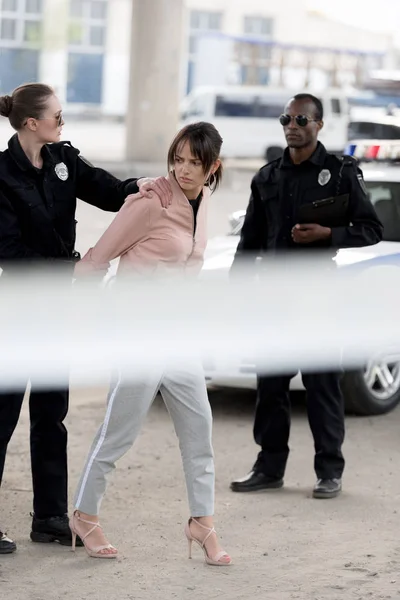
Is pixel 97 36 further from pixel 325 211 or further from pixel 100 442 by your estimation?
pixel 100 442

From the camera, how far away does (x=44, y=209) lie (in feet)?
16.2

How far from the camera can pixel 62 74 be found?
57.4 m

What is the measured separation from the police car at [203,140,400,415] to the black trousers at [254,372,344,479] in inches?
53.0

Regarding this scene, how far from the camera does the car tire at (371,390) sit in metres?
7.75

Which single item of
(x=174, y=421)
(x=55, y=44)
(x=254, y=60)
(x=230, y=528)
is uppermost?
(x=55, y=44)

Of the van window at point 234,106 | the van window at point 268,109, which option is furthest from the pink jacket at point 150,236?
the van window at point 268,109

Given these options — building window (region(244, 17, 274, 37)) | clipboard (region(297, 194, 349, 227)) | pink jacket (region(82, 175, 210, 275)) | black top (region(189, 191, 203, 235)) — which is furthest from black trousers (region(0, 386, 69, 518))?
building window (region(244, 17, 274, 37))

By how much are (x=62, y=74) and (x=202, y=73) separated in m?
10.8

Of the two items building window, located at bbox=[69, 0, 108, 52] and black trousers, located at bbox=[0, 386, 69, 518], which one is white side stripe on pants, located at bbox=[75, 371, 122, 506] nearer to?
black trousers, located at bbox=[0, 386, 69, 518]

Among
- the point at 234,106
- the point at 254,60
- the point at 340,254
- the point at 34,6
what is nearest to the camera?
the point at 340,254

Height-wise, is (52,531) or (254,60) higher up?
(254,60)

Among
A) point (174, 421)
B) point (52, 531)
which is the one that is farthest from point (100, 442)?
point (52, 531)

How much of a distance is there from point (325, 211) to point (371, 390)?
2210 millimetres

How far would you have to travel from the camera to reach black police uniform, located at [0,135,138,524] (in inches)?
193
